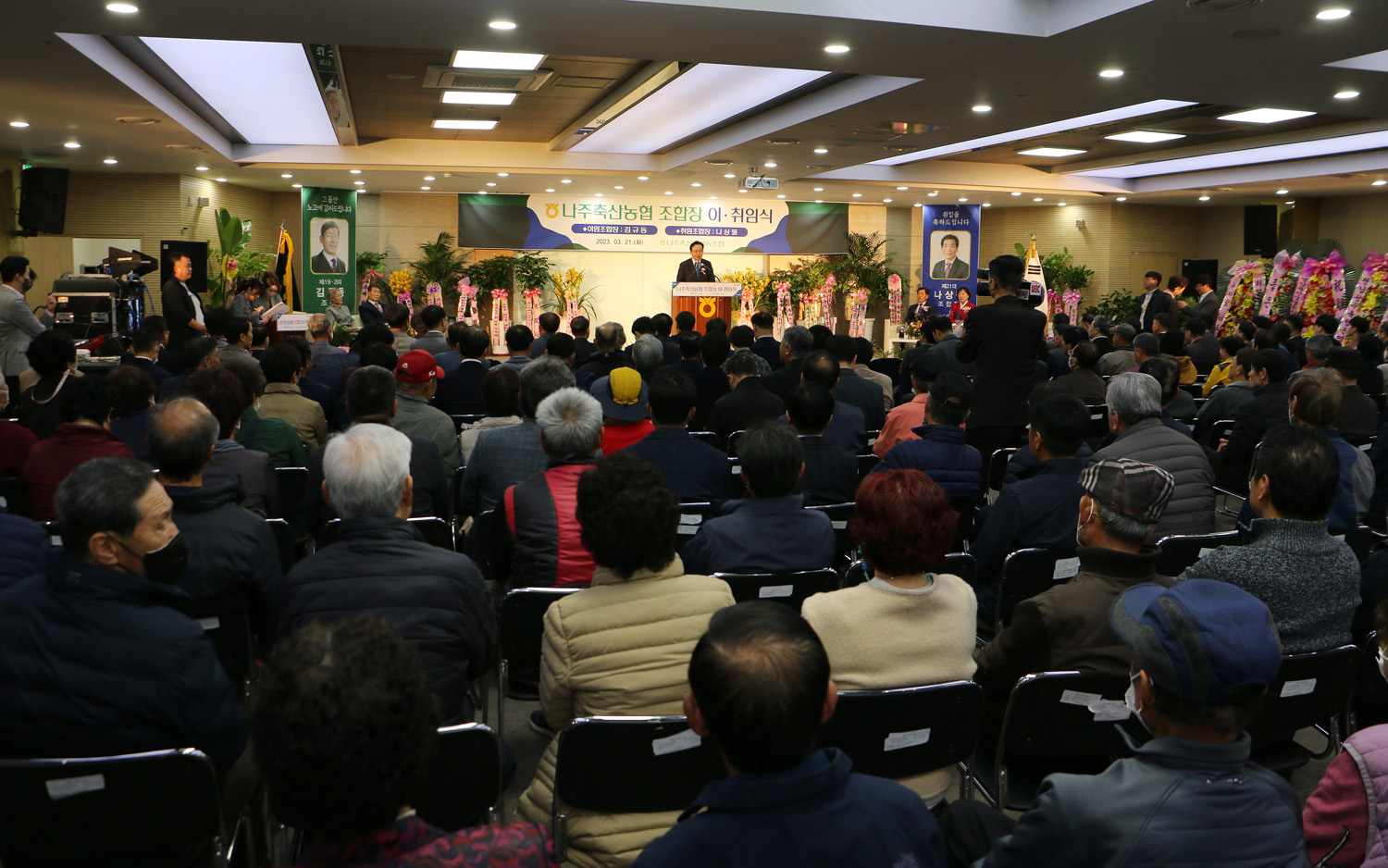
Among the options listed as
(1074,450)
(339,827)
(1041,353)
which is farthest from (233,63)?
(339,827)

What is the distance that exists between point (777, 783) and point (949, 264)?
58.3 ft

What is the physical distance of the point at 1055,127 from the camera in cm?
1168

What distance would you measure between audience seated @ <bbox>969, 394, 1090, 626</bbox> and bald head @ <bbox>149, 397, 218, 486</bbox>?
8.36 ft

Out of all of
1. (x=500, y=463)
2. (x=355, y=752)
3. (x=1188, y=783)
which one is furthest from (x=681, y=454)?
(x=355, y=752)

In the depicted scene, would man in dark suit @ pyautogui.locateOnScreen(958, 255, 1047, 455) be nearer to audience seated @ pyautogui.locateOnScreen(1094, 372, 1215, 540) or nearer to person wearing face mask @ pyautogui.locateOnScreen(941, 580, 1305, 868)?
audience seated @ pyautogui.locateOnScreen(1094, 372, 1215, 540)

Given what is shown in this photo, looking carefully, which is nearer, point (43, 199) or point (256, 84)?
point (256, 84)

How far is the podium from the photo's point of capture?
16.8 metres

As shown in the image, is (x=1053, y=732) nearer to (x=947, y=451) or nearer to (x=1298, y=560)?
(x=1298, y=560)

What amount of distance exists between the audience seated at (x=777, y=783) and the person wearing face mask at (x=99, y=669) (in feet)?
3.81

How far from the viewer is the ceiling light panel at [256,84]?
28.0ft

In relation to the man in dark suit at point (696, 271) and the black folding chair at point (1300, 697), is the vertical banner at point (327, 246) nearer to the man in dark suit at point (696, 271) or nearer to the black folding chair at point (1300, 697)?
the man in dark suit at point (696, 271)

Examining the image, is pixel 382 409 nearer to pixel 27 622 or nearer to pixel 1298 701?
pixel 27 622

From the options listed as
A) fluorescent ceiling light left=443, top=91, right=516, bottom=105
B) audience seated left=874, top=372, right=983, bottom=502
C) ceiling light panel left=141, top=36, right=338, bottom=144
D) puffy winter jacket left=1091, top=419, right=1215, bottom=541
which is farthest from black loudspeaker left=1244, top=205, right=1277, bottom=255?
audience seated left=874, top=372, right=983, bottom=502

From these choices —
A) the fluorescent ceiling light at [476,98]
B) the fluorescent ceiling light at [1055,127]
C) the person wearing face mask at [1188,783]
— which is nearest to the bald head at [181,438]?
the person wearing face mask at [1188,783]
